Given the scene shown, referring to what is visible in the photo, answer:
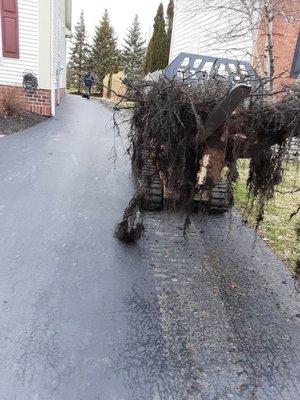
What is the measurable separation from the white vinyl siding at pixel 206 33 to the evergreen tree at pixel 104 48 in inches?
1098

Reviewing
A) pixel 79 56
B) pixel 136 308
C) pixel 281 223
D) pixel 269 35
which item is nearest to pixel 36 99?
pixel 269 35

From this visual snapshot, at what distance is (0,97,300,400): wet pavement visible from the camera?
2.49 metres

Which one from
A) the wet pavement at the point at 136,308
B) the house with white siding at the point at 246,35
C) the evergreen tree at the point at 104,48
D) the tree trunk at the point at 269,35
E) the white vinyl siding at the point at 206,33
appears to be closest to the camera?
the wet pavement at the point at 136,308

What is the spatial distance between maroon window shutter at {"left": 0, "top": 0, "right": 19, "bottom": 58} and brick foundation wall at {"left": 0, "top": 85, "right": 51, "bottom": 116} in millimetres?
1004

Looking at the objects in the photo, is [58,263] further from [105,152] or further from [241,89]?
[105,152]

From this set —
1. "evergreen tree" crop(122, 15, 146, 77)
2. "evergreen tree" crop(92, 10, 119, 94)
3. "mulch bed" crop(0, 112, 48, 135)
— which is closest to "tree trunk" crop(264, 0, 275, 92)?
"mulch bed" crop(0, 112, 48, 135)

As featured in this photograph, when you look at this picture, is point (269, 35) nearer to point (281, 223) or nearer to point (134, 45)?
point (281, 223)

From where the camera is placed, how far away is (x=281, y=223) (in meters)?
5.61

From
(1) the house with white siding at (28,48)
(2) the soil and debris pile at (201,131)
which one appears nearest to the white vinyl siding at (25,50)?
(1) the house with white siding at (28,48)

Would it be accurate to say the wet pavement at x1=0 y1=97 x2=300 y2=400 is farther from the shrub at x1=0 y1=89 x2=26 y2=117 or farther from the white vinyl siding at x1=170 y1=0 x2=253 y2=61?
A: the white vinyl siding at x1=170 y1=0 x2=253 y2=61

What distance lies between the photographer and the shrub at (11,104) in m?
10.0

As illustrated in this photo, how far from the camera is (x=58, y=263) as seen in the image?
3.85 metres

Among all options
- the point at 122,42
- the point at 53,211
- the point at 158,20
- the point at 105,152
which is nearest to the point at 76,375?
the point at 53,211

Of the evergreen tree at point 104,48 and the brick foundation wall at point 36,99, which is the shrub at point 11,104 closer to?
the brick foundation wall at point 36,99
